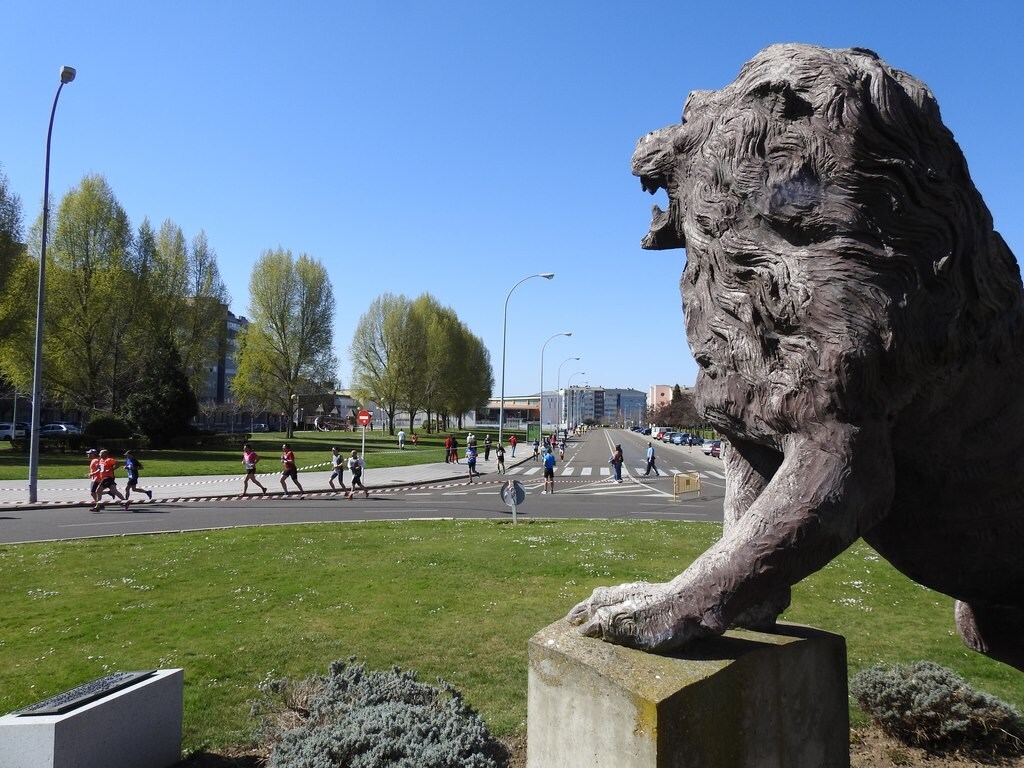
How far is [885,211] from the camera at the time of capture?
182 cm

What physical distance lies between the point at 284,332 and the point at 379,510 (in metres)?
33.2

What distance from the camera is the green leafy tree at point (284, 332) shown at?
4612cm

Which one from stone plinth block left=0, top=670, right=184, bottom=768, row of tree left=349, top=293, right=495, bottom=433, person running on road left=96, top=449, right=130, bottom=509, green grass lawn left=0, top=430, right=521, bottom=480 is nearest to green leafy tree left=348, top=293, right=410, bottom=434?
row of tree left=349, top=293, right=495, bottom=433

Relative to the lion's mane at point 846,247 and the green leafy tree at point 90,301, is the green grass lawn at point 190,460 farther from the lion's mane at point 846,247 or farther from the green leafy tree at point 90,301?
the lion's mane at point 846,247

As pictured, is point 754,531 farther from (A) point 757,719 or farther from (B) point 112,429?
(B) point 112,429

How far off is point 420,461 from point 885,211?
34.3 metres

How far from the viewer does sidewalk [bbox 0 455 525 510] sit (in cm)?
1816

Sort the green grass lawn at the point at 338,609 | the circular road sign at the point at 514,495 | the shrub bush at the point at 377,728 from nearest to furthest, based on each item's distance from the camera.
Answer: the shrub bush at the point at 377,728
the green grass lawn at the point at 338,609
the circular road sign at the point at 514,495

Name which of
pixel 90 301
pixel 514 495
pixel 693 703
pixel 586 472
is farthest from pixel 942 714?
pixel 90 301

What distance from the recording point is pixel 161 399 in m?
35.6

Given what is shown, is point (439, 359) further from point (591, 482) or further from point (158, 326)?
point (591, 482)

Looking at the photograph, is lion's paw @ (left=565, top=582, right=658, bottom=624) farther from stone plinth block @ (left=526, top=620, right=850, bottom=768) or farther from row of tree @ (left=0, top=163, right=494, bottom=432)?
row of tree @ (left=0, top=163, right=494, bottom=432)

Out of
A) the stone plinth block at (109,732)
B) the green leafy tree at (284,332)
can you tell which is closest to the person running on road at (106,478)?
the stone plinth block at (109,732)

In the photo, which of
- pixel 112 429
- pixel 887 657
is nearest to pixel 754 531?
pixel 887 657
